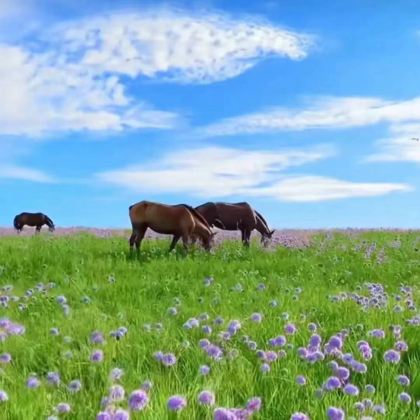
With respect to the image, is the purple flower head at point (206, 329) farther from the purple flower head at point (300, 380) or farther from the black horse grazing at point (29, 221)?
the black horse grazing at point (29, 221)

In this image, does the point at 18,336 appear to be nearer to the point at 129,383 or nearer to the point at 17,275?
the point at 129,383

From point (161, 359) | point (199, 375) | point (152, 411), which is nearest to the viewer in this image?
point (152, 411)

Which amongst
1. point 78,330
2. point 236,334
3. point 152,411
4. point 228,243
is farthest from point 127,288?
point 228,243

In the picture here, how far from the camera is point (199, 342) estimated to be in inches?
230

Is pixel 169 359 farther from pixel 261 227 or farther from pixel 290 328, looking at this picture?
pixel 261 227

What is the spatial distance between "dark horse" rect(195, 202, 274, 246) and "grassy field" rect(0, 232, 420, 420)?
26.7 feet

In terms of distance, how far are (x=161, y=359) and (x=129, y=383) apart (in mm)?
504

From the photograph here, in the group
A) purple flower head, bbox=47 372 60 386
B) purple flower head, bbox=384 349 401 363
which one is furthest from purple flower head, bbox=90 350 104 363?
purple flower head, bbox=384 349 401 363

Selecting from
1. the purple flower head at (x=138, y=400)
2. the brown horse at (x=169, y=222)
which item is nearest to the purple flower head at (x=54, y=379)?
the purple flower head at (x=138, y=400)

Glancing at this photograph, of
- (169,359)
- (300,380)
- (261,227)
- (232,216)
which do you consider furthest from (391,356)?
(261,227)

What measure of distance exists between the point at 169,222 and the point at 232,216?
5.52 meters

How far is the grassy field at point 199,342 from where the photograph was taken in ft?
14.9

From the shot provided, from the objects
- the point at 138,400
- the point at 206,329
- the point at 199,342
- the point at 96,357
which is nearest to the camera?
the point at 138,400

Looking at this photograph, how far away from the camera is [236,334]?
22.0 feet
